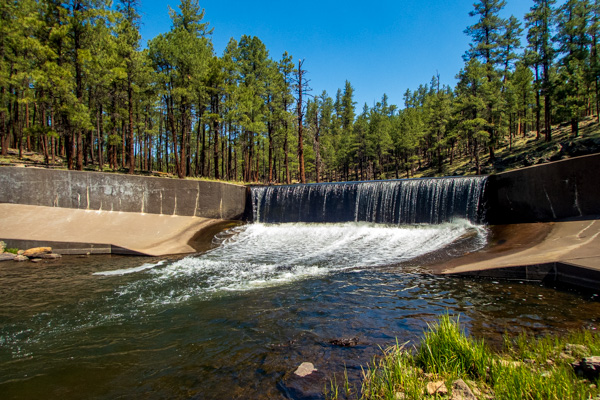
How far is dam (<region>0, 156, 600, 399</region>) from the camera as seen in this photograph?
12.6 ft

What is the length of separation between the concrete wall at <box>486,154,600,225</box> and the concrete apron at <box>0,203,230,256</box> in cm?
1279

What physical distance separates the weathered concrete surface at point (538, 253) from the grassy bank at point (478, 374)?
3.64m

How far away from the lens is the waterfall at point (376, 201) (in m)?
13.1

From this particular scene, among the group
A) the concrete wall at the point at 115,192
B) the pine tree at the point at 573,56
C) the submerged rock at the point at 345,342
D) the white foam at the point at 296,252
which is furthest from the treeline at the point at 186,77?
the submerged rock at the point at 345,342

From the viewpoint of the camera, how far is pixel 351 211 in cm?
1553

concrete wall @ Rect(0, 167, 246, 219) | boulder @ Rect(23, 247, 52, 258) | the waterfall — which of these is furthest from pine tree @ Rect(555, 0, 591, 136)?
boulder @ Rect(23, 247, 52, 258)

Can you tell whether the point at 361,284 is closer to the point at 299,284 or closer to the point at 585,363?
the point at 299,284

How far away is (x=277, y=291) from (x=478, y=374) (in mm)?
4655

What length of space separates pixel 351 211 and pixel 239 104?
1380 centimetres

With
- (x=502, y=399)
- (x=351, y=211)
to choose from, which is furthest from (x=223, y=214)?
(x=502, y=399)

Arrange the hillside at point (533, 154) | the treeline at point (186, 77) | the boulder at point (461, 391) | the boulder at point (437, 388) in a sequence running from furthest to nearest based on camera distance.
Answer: the hillside at point (533, 154), the treeline at point (186, 77), the boulder at point (437, 388), the boulder at point (461, 391)

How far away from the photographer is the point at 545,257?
6945mm

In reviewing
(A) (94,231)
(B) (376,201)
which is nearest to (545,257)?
(B) (376,201)

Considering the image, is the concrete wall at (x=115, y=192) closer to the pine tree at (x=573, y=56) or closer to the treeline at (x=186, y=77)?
the treeline at (x=186, y=77)
